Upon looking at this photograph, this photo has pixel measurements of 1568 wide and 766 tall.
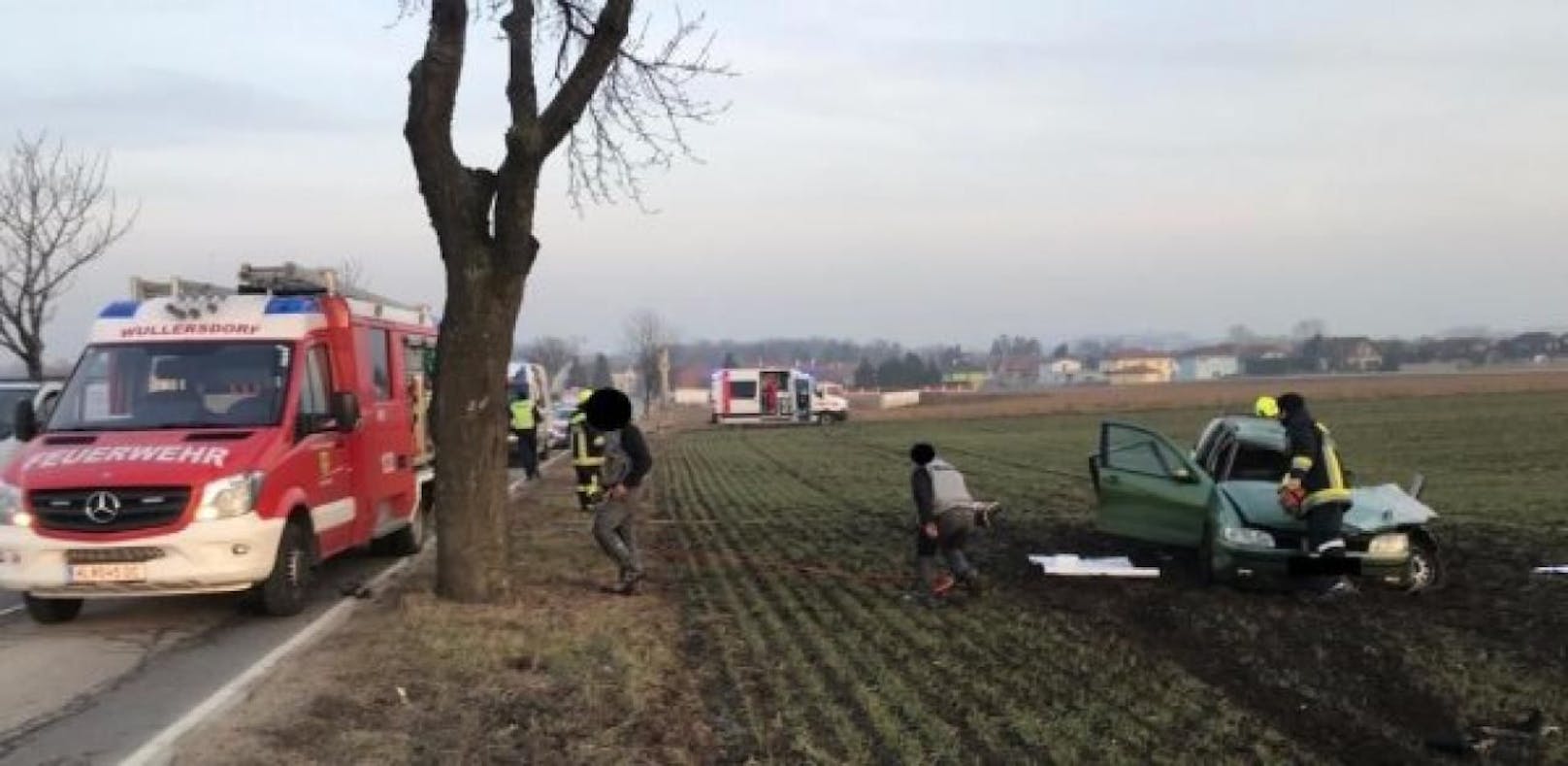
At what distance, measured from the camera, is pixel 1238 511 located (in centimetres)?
1134

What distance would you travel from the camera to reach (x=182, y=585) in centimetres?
994

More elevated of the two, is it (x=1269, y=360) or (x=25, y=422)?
(x=1269, y=360)

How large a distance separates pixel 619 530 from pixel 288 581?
8.58 ft

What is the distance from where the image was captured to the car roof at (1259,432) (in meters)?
12.6

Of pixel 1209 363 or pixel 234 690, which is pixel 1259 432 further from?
pixel 1209 363

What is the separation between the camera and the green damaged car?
35.5 feet

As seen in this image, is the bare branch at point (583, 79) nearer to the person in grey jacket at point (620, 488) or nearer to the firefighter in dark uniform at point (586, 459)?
the person in grey jacket at point (620, 488)

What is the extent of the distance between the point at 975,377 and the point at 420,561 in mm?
137732

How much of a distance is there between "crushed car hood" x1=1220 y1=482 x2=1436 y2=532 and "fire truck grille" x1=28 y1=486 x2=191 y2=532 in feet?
26.5

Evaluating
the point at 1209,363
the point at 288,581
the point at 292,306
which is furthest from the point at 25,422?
the point at 1209,363

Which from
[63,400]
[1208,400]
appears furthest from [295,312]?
[1208,400]

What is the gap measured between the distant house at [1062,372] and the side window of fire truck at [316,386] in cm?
14245

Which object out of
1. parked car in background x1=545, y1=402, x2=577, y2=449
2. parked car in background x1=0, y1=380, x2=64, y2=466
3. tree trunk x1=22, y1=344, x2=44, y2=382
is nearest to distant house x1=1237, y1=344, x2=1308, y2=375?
parked car in background x1=545, y1=402, x2=577, y2=449

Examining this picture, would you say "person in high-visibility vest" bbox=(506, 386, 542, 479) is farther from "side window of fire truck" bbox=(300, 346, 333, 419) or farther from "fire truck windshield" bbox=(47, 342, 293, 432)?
"fire truck windshield" bbox=(47, 342, 293, 432)
